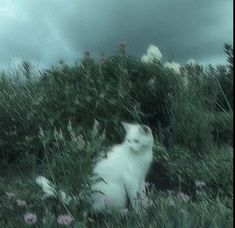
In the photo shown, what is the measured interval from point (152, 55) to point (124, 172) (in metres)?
4.60

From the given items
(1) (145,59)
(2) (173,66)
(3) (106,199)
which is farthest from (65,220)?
(2) (173,66)

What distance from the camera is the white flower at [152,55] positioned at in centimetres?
917

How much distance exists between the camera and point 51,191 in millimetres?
5188

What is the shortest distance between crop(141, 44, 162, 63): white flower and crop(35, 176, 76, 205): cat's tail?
161 inches

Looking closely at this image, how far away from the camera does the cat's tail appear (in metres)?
4.86

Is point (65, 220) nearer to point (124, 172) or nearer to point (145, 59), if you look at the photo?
point (124, 172)

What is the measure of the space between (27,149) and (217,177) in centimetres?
288

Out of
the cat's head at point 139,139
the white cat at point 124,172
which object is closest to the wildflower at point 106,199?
the white cat at point 124,172

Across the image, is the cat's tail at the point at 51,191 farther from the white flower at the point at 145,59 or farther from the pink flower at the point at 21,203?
the white flower at the point at 145,59

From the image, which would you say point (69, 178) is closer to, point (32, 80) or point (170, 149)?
point (170, 149)

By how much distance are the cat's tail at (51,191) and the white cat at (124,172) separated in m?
0.01

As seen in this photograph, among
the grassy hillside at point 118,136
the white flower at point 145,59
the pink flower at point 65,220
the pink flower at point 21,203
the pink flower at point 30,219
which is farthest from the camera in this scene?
the white flower at point 145,59

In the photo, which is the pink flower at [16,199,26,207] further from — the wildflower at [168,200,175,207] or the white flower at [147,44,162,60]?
the white flower at [147,44,162,60]

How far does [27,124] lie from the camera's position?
862 centimetres
